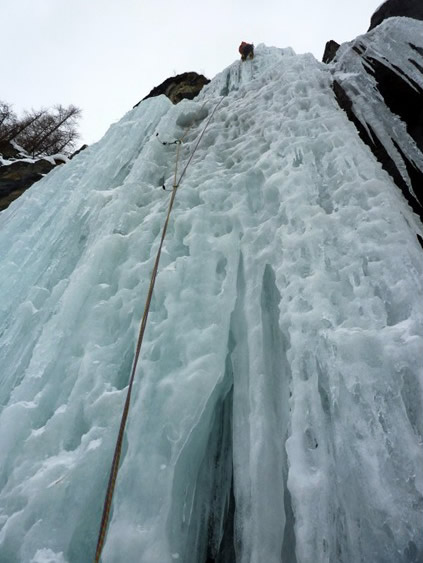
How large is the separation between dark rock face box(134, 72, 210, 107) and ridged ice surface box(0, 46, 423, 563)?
19.3ft

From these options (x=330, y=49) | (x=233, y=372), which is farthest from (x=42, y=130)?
(x=233, y=372)

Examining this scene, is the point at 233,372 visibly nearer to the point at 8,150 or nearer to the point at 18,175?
the point at 18,175

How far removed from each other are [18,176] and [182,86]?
4.46 metres

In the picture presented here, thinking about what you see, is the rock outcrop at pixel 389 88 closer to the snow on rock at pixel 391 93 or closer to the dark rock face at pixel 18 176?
the snow on rock at pixel 391 93

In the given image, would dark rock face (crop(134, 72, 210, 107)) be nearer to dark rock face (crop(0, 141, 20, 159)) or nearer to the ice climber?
the ice climber

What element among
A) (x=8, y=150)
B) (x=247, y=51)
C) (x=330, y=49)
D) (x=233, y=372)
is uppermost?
(x=8, y=150)

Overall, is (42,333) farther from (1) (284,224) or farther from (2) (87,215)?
(1) (284,224)

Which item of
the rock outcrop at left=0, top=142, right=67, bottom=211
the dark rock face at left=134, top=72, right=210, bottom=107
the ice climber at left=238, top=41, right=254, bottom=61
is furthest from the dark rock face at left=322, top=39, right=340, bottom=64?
the rock outcrop at left=0, top=142, right=67, bottom=211

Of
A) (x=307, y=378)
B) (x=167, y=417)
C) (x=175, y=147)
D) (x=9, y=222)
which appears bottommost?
(x=307, y=378)

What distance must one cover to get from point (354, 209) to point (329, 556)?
83.4 inches

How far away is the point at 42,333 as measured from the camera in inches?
109

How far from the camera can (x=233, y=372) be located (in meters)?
2.43

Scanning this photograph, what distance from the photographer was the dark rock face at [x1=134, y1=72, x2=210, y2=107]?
888 cm

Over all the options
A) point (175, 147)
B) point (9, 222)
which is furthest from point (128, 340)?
point (175, 147)
